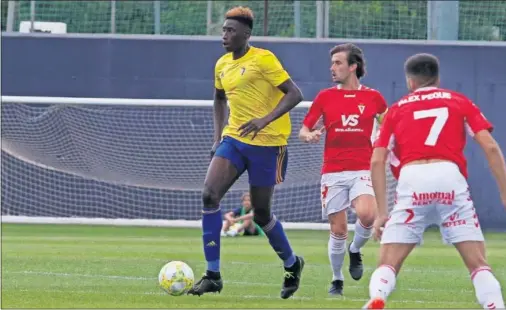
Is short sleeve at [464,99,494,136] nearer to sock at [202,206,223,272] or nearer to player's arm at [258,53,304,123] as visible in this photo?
player's arm at [258,53,304,123]

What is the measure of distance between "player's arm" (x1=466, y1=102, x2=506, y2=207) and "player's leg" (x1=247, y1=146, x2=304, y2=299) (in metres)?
3.01

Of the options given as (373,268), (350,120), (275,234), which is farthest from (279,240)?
(373,268)

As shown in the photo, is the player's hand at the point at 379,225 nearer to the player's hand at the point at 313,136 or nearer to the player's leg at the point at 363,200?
the player's hand at the point at 313,136

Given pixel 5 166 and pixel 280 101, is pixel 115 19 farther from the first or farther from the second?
pixel 280 101

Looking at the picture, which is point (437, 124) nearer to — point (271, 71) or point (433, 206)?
point (433, 206)

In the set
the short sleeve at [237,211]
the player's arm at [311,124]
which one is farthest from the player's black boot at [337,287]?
the short sleeve at [237,211]

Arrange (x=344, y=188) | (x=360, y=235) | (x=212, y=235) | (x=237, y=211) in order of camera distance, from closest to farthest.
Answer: (x=212, y=235) < (x=344, y=188) < (x=360, y=235) < (x=237, y=211)

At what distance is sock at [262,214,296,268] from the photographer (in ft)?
33.8

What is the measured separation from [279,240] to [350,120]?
4.20ft

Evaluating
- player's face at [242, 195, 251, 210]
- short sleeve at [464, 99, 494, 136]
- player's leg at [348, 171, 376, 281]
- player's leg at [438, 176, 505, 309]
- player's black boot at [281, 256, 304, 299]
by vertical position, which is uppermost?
short sleeve at [464, 99, 494, 136]

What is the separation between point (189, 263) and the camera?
13.9 metres

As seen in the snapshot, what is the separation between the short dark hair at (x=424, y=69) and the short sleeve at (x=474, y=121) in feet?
0.90

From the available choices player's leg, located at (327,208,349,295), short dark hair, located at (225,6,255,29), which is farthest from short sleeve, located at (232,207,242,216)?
short dark hair, located at (225,6,255,29)

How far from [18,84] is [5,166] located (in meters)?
1.53
